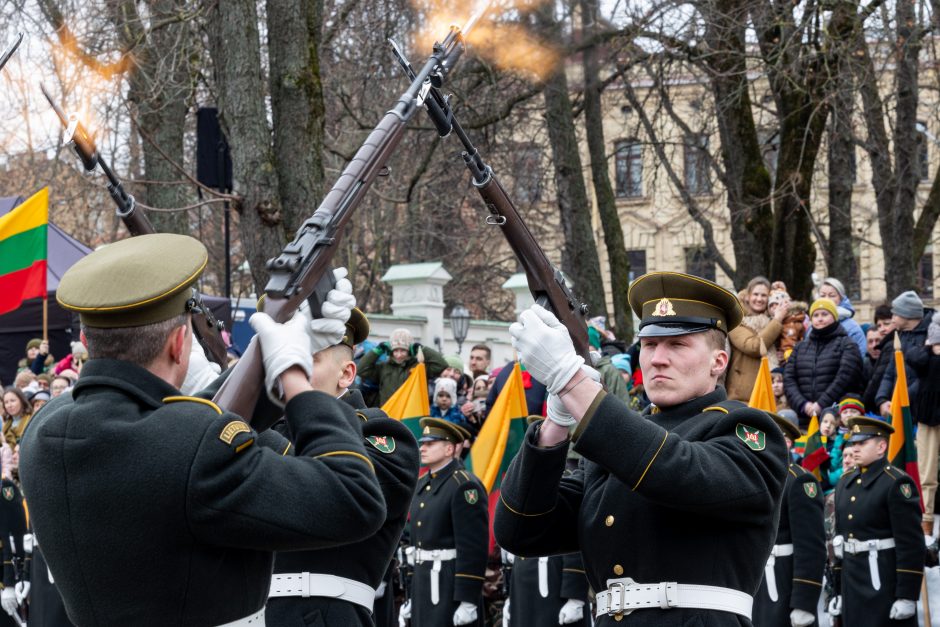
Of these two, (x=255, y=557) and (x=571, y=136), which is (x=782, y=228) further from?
(x=255, y=557)

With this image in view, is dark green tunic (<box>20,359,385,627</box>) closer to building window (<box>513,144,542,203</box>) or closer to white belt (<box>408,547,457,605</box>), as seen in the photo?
white belt (<box>408,547,457,605</box>)

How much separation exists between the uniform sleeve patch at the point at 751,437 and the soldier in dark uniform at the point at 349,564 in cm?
142

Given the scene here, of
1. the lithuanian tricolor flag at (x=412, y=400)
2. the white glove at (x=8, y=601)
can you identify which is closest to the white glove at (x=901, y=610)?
the lithuanian tricolor flag at (x=412, y=400)

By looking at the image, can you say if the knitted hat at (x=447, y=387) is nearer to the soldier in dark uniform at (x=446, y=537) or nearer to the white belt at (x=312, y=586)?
the soldier in dark uniform at (x=446, y=537)

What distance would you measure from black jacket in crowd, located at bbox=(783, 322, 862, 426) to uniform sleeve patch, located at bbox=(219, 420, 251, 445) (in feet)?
25.5

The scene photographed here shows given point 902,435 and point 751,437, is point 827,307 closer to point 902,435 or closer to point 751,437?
point 902,435

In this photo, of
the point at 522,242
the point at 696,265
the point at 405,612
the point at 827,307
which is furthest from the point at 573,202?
the point at 696,265

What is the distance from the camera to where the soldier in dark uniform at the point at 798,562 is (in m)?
8.48

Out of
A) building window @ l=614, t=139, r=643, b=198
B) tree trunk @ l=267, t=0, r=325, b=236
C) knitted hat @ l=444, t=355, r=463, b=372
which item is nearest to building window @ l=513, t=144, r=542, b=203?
building window @ l=614, t=139, r=643, b=198

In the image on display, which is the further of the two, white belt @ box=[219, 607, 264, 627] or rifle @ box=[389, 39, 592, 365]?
rifle @ box=[389, 39, 592, 365]

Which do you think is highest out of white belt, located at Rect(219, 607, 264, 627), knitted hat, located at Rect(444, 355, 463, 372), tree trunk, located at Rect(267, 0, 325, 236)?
tree trunk, located at Rect(267, 0, 325, 236)

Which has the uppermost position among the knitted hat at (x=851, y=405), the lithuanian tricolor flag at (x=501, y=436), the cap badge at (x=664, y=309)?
the cap badge at (x=664, y=309)

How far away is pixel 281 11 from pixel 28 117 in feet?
26.5

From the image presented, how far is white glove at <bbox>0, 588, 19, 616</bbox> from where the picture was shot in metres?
11.4
